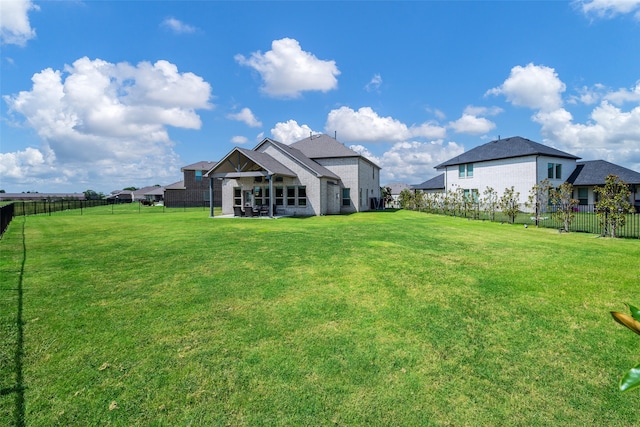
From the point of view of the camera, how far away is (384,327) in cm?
456

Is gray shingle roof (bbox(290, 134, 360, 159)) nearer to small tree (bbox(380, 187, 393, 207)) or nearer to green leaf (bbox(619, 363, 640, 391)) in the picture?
small tree (bbox(380, 187, 393, 207))

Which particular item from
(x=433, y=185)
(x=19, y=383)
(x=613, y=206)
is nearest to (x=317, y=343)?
(x=19, y=383)

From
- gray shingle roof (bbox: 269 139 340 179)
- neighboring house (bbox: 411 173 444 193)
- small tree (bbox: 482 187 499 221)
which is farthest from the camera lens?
neighboring house (bbox: 411 173 444 193)

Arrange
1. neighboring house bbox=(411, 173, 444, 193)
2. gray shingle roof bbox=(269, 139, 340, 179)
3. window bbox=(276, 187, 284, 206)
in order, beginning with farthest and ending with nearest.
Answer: neighboring house bbox=(411, 173, 444, 193) < window bbox=(276, 187, 284, 206) < gray shingle roof bbox=(269, 139, 340, 179)

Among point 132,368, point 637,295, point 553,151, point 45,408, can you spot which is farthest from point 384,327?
point 553,151

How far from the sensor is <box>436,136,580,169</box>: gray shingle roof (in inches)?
1065

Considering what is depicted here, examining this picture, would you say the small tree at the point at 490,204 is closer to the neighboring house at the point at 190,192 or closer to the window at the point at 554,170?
the window at the point at 554,170

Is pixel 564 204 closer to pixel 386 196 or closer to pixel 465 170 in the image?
pixel 465 170

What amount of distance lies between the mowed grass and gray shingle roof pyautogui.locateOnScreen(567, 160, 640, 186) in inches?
935

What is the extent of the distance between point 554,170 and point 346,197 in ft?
57.4

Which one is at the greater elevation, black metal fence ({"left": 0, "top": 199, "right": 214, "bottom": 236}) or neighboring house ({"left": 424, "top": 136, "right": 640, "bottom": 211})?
neighboring house ({"left": 424, "top": 136, "right": 640, "bottom": 211})

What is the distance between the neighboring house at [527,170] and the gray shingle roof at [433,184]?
4.82 meters

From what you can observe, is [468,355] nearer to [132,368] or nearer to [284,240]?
[132,368]

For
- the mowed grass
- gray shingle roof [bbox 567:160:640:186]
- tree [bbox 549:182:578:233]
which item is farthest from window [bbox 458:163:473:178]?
the mowed grass
